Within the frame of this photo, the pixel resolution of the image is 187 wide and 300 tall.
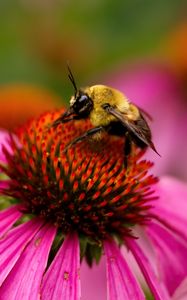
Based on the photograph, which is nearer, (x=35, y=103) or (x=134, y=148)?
(x=134, y=148)

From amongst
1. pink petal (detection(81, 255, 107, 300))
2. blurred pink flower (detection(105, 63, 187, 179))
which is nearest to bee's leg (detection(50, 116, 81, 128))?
pink petal (detection(81, 255, 107, 300))

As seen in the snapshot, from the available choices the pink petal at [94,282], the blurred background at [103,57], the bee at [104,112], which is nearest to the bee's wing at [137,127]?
the bee at [104,112]

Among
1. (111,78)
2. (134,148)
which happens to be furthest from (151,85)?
(134,148)

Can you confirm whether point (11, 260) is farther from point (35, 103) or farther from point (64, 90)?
point (64, 90)

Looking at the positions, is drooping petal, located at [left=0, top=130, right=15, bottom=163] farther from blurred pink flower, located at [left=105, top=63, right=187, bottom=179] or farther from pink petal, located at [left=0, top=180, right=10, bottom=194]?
blurred pink flower, located at [left=105, top=63, right=187, bottom=179]

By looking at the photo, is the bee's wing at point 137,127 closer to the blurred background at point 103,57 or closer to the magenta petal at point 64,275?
the magenta petal at point 64,275

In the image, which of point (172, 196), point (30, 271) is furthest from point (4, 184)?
point (172, 196)
